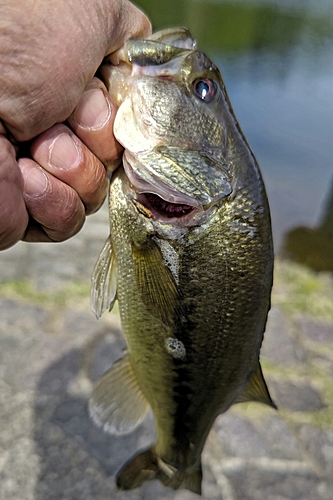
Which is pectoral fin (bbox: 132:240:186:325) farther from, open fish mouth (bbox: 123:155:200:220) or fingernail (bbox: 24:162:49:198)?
fingernail (bbox: 24:162:49:198)

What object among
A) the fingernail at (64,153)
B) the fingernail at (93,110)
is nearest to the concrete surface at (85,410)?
the fingernail at (64,153)

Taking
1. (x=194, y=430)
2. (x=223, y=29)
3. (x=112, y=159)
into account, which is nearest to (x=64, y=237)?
(x=112, y=159)

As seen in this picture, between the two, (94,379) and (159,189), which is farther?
(94,379)

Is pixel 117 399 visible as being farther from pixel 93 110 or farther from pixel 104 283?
pixel 93 110

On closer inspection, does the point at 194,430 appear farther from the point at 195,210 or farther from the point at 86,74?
the point at 86,74

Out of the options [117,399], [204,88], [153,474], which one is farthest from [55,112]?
[153,474]

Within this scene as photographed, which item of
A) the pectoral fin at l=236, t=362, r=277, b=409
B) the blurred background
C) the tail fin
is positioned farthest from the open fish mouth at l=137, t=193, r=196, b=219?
the blurred background

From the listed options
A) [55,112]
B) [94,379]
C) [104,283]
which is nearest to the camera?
[55,112]
